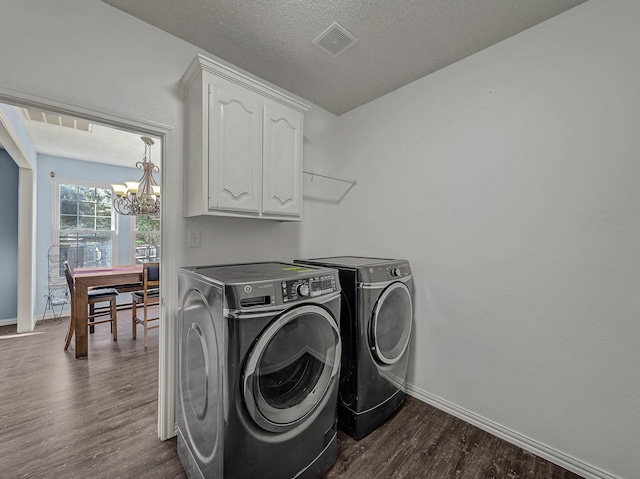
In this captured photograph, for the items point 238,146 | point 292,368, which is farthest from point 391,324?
point 238,146

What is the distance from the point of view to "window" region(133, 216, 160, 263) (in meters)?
5.05

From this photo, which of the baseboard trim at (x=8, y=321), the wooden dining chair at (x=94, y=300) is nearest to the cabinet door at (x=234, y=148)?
the wooden dining chair at (x=94, y=300)

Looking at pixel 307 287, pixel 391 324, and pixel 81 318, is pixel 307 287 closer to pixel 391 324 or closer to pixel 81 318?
pixel 391 324

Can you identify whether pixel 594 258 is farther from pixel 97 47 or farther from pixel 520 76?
pixel 97 47

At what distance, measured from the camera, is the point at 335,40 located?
1.80 m

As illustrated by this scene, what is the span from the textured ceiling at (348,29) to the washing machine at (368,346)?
1.48m

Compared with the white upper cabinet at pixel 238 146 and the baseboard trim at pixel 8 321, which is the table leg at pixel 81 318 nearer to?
the baseboard trim at pixel 8 321

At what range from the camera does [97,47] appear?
1510mm

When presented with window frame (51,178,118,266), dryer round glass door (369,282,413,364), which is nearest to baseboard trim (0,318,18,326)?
window frame (51,178,118,266)

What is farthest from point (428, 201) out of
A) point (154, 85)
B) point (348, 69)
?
point (154, 85)

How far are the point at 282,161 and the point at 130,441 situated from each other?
2.04 meters

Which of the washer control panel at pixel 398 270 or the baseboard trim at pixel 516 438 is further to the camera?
the washer control panel at pixel 398 270

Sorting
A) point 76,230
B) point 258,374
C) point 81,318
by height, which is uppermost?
point 76,230

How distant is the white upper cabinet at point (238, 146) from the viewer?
1601 mm
